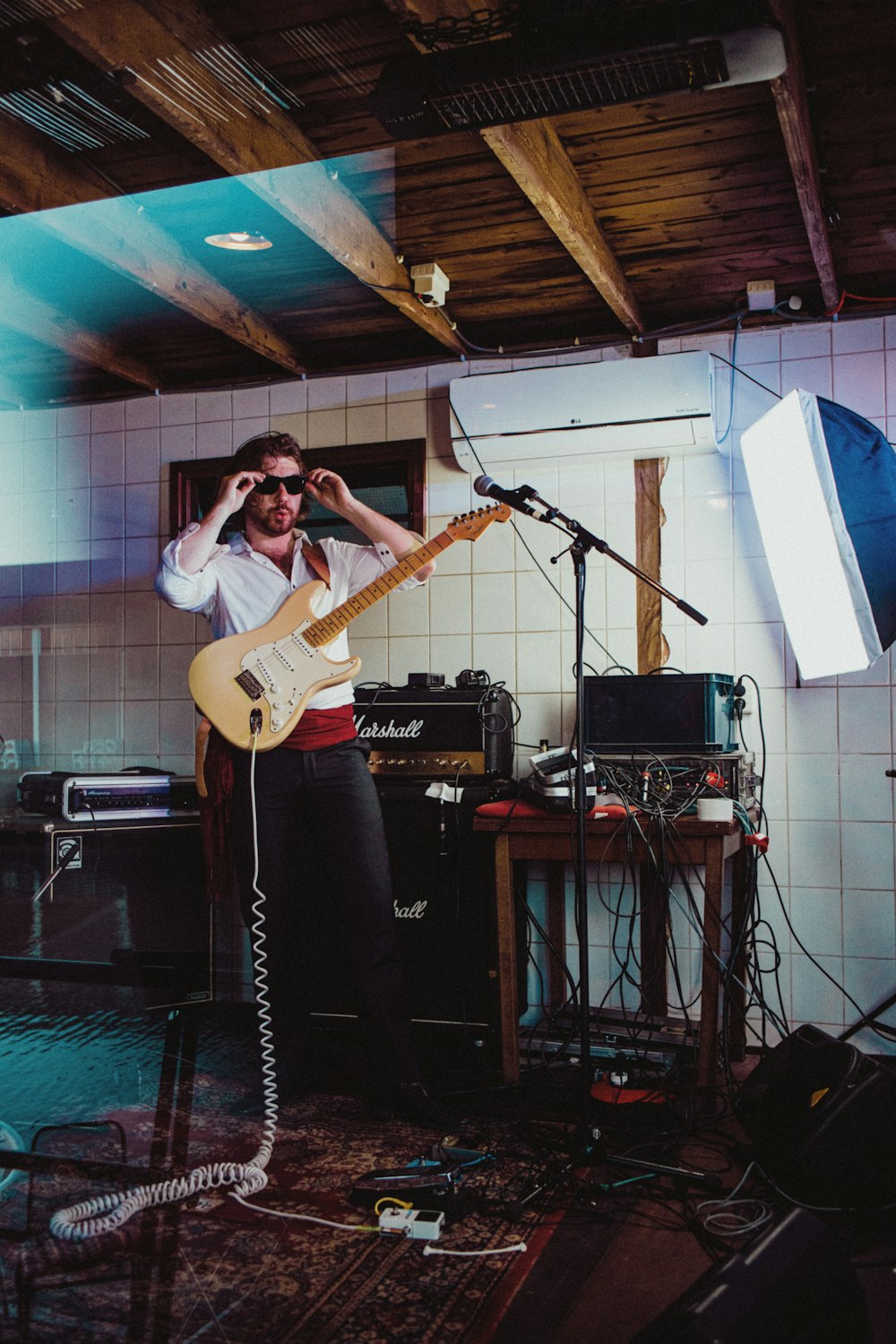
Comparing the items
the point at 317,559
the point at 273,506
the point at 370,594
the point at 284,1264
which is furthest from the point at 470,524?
the point at 284,1264

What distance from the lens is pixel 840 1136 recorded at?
2.04m

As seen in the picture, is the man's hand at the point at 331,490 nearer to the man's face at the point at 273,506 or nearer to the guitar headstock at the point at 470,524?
the man's face at the point at 273,506

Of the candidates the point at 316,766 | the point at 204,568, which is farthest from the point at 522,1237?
the point at 204,568

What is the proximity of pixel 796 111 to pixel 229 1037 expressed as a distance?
3.01 m

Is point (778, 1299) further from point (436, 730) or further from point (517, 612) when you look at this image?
point (517, 612)

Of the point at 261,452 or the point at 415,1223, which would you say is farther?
the point at 261,452

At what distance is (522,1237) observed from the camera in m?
2.00

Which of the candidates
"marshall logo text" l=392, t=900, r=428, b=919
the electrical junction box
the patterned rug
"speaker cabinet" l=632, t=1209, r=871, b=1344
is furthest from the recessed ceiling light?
"speaker cabinet" l=632, t=1209, r=871, b=1344

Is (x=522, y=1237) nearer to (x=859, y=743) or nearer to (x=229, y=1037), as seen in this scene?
(x=229, y=1037)

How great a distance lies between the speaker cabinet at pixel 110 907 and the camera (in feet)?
10.2

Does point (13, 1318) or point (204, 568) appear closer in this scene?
point (13, 1318)

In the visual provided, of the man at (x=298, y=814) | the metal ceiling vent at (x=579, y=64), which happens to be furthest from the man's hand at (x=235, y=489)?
the metal ceiling vent at (x=579, y=64)

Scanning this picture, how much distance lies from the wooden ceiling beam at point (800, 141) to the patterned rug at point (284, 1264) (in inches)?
91.9

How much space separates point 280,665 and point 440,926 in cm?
98
